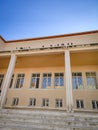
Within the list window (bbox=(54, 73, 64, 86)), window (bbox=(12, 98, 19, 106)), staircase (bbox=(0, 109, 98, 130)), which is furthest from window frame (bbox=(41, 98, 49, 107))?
staircase (bbox=(0, 109, 98, 130))

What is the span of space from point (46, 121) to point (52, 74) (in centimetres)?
904

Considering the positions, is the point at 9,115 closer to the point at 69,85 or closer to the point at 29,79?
the point at 69,85

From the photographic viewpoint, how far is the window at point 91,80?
1335 centimetres

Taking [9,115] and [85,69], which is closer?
[9,115]

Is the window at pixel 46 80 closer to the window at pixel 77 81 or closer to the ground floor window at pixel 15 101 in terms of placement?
the window at pixel 77 81

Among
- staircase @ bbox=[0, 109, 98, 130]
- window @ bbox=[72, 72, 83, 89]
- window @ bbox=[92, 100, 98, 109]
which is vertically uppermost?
window @ bbox=[72, 72, 83, 89]

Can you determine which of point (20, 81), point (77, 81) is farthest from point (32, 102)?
point (77, 81)

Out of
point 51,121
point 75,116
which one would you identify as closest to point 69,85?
point 75,116

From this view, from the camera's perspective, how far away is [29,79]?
15125 mm

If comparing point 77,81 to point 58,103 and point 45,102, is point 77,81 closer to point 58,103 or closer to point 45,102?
point 58,103

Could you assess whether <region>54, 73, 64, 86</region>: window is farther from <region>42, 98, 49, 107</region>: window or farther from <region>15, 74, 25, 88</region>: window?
<region>15, 74, 25, 88</region>: window

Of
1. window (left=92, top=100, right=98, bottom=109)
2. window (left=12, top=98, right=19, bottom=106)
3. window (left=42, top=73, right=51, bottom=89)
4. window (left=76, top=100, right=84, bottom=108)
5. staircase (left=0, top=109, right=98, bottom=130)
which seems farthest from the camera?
window (left=42, top=73, right=51, bottom=89)

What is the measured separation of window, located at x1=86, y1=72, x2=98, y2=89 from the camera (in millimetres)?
13355

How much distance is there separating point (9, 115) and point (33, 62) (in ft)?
26.7
